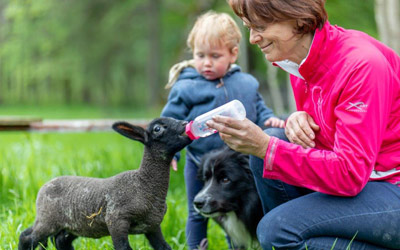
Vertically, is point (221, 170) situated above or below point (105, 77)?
above

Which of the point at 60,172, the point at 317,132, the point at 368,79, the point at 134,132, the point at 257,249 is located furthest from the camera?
the point at 60,172

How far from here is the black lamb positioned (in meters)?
2.48

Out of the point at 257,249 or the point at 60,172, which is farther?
the point at 60,172

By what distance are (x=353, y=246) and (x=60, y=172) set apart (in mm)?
2642

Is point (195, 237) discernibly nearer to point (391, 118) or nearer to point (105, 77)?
point (391, 118)

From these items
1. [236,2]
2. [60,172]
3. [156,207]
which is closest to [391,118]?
[236,2]

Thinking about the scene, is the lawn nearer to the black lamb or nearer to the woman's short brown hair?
the black lamb

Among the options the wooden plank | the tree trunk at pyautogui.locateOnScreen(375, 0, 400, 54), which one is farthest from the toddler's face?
the tree trunk at pyautogui.locateOnScreen(375, 0, 400, 54)

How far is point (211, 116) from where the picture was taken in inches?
97.3

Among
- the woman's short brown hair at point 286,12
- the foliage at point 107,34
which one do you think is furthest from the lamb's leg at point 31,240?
the foliage at point 107,34

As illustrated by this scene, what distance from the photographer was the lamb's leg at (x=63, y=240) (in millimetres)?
2785

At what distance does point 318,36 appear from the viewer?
2551 mm

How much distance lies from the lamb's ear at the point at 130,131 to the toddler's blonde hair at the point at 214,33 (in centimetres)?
139

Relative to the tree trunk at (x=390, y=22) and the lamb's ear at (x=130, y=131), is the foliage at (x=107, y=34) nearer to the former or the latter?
the tree trunk at (x=390, y=22)
